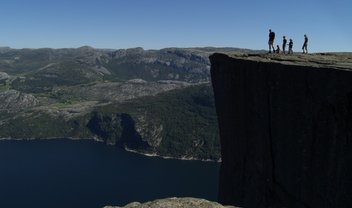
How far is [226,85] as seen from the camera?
44.0 meters

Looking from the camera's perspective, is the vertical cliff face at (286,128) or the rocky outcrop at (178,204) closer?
the rocky outcrop at (178,204)

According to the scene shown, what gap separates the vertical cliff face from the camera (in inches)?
1220

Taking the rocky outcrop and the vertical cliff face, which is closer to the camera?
the rocky outcrop

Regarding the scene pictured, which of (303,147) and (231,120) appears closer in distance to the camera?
(303,147)

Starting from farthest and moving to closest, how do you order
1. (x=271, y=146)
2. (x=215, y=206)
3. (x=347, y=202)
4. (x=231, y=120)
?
(x=231, y=120) → (x=271, y=146) → (x=347, y=202) → (x=215, y=206)

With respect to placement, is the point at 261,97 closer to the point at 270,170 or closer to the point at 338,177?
the point at 270,170

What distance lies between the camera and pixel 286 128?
3491 centimetres

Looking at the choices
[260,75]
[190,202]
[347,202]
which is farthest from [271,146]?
[190,202]

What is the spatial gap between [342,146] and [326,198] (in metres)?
3.68

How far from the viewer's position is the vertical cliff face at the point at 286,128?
1220 inches

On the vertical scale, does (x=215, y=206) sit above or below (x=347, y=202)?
above

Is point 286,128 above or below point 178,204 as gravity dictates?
below

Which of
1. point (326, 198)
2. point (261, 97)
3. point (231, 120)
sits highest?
point (261, 97)

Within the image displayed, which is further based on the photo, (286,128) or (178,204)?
(286,128)
